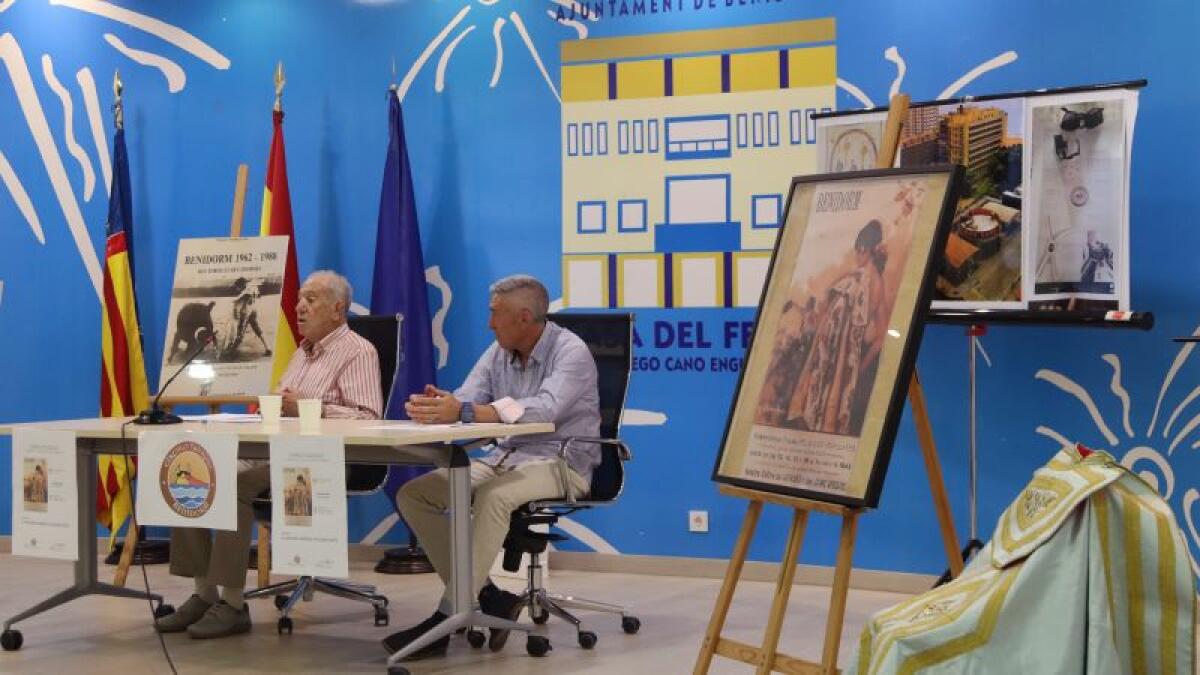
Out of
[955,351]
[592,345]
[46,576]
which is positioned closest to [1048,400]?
[955,351]

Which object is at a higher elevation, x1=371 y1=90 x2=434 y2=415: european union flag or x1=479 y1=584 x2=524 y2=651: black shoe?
x1=371 y1=90 x2=434 y2=415: european union flag

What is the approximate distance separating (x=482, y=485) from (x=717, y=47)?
2.40 meters

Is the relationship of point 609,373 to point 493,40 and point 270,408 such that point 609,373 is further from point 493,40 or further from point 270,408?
point 493,40

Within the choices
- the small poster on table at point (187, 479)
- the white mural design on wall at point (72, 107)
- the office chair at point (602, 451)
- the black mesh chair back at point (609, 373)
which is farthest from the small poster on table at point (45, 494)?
the white mural design on wall at point (72, 107)

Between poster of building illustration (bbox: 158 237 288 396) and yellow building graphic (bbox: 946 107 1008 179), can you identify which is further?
poster of building illustration (bbox: 158 237 288 396)

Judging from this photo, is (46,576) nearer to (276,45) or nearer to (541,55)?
(276,45)

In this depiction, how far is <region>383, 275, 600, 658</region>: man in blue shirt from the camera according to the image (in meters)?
4.90

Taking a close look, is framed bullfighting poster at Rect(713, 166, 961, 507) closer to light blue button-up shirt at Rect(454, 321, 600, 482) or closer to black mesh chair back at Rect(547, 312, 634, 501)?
light blue button-up shirt at Rect(454, 321, 600, 482)

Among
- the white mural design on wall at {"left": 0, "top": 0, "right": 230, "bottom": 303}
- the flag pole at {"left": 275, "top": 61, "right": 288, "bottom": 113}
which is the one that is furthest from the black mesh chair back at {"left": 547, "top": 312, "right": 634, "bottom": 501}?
the white mural design on wall at {"left": 0, "top": 0, "right": 230, "bottom": 303}

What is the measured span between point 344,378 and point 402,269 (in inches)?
49.6

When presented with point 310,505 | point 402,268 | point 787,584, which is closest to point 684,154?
point 402,268

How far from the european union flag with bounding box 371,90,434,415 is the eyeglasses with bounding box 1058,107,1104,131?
9.25 ft

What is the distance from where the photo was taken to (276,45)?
7.20 metres

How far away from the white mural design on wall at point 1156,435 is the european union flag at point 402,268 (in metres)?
2.67
